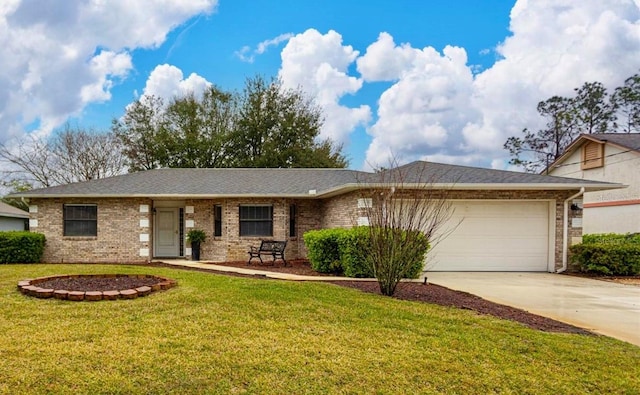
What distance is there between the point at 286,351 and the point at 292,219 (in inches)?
429

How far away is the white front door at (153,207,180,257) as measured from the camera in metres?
15.9

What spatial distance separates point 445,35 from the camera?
49.1 feet

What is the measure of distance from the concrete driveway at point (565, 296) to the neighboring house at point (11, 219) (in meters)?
21.4

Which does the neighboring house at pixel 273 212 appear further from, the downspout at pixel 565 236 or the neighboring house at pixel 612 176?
the neighboring house at pixel 612 176

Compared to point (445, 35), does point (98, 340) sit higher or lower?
lower

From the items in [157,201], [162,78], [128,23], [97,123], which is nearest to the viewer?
[128,23]

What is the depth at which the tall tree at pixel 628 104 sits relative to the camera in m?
32.5

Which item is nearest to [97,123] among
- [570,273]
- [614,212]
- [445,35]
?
[445,35]

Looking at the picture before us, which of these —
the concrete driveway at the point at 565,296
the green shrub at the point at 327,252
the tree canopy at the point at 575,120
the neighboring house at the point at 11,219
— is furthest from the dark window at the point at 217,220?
the tree canopy at the point at 575,120

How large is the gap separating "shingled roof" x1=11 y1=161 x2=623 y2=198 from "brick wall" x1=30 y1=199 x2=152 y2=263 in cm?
51

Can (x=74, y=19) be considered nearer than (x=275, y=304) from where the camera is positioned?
No

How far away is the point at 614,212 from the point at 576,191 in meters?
10.1

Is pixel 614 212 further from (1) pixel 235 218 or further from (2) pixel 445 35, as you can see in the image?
(1) pixel 235 218

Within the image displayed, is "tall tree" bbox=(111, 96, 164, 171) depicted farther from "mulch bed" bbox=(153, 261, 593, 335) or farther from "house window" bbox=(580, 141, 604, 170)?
"house window" bbox=(580, 141, 604, 170)
